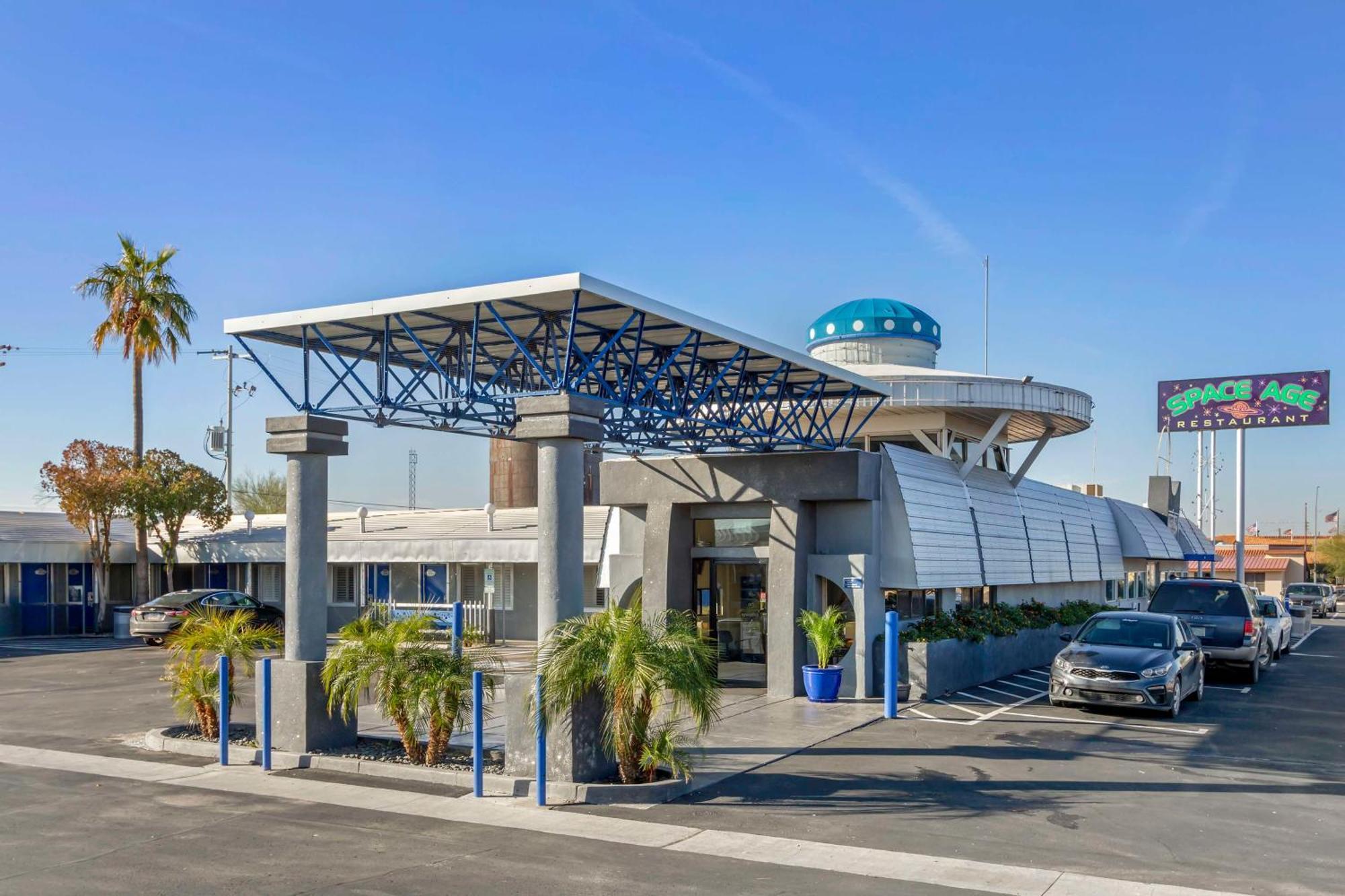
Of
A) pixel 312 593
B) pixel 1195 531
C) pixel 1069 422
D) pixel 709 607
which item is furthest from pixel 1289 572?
pixel 312 593

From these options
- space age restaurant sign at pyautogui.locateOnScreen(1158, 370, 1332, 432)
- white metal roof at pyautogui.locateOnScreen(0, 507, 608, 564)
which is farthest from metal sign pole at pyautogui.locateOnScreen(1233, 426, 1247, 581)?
white metal roof at pyautogui.locateOnScreen(0, 507, 608, 564)

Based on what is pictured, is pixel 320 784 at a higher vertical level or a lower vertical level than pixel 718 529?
lower

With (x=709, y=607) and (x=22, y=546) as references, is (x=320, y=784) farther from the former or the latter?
(x=22, y=546)

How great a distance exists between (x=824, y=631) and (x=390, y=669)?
24.5ft

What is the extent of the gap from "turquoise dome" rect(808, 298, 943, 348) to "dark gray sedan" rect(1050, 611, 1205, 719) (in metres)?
9.73

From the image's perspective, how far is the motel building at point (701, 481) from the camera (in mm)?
13664

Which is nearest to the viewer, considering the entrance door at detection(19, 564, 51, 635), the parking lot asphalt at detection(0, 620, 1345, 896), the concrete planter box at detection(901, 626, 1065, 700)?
the parking lot asphalt at detection(0, 620, 1345, 896)

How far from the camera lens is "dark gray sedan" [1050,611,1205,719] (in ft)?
53.7

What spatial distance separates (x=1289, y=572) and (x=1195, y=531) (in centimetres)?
3957

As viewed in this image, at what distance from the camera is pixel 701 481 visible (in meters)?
20.3

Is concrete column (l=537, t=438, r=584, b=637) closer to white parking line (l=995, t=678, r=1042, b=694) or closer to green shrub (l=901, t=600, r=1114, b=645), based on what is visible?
green shrub (l=901, t=600, r=1114, b=645)

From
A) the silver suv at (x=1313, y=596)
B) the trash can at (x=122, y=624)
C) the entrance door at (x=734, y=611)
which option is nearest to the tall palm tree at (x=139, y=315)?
the trash can at (x=122, y=624)

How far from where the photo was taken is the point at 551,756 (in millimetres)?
11234

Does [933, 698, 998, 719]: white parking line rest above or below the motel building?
below
